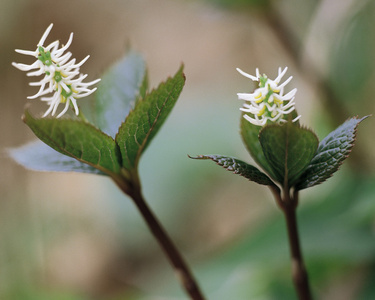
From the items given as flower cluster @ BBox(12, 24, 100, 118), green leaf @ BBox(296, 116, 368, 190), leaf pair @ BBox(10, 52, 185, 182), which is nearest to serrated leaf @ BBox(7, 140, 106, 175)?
leaf pair @ BBox(10, 52, 185, 182)

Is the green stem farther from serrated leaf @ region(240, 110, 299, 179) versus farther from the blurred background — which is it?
the blurred background

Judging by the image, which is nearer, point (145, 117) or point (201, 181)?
point (145, 117)

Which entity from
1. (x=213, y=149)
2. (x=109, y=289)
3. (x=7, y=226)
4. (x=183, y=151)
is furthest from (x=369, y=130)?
(x=7, y=226)

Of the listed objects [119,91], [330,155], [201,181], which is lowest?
[201,181]

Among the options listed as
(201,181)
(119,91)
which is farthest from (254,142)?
(201,181)

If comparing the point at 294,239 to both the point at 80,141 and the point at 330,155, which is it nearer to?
the point at 330,155

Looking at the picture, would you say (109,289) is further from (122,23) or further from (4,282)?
(122,23)

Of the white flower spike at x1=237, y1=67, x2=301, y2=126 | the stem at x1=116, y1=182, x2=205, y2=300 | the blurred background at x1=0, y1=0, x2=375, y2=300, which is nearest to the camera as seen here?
the white flower spike at x1=237, y1=67, x2=301, y2=126
